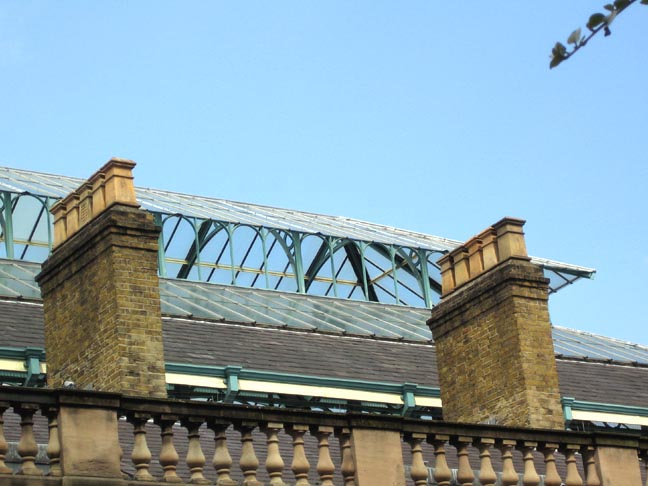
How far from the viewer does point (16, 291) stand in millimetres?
26953

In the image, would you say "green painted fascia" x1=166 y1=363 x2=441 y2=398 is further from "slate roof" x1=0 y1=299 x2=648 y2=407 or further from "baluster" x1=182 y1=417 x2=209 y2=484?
"baluster" x1=182 y1=417 x2=209 y2=484

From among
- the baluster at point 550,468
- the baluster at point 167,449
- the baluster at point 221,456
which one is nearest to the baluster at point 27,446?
the baluster at point 167,449

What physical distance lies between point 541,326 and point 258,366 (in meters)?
4.55

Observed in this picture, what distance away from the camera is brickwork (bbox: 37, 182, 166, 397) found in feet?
68.5

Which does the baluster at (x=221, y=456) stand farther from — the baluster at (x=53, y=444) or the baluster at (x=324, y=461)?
the baluster at (x=53, y=444)

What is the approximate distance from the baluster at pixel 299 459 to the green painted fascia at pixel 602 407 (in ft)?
37.7

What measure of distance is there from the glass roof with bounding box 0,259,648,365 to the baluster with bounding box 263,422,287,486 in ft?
37.6

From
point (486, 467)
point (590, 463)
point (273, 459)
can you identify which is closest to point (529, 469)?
point (486, 467)

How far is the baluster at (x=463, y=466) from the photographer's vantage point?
1716 cm

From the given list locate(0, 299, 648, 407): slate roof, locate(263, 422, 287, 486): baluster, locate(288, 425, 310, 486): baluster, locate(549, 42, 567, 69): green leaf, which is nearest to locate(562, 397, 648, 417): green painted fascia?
locate(0, 299, 648, 407): slate roof

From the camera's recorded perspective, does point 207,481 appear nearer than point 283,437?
Yes

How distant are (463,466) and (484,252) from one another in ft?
30.1

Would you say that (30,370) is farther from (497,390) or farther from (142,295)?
(497,390)

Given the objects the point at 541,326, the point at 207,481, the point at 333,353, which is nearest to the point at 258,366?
the point at 333,353
